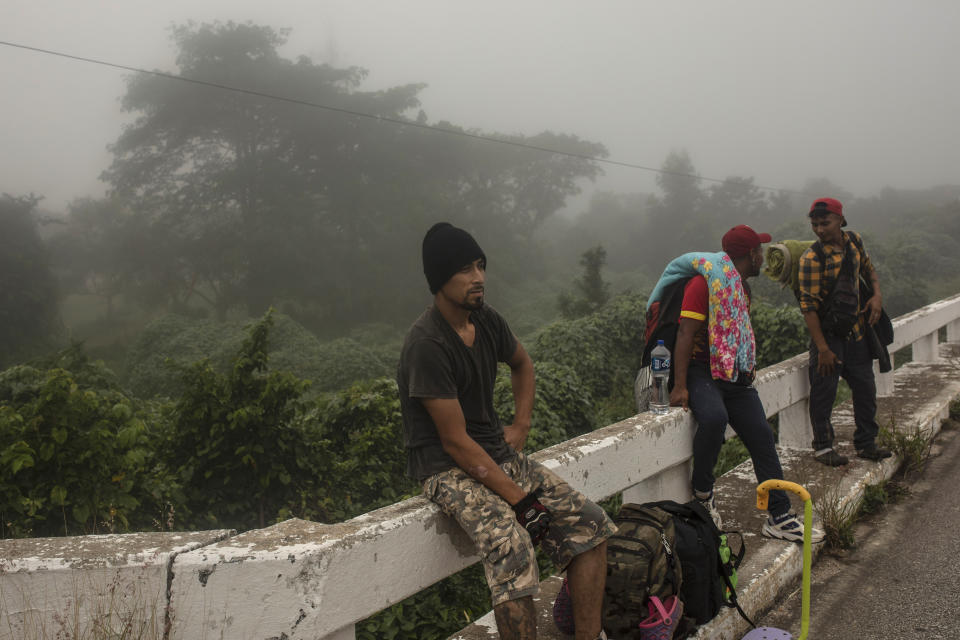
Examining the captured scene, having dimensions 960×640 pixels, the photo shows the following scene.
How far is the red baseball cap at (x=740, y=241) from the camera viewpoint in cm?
397

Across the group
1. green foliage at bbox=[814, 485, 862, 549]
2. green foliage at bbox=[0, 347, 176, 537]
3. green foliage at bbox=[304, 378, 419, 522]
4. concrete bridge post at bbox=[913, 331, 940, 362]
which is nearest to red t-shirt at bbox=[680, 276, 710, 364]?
green foliage at bbox=[814, 485, 862, 549]

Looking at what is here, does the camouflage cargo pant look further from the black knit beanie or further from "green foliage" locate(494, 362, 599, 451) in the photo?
"green foliage" locate(494, 362, 599, 451)

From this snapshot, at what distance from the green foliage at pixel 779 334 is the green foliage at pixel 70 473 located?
971cm

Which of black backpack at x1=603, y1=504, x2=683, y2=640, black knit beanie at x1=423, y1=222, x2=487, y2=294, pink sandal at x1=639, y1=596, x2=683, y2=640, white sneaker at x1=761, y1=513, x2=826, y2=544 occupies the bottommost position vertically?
white sneaker at x1=761, y1=513, x2=826, y2=544

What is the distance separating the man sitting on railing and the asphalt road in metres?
1.37

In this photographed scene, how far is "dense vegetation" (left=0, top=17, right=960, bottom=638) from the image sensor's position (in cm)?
568

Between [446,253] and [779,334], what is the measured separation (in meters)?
11.1

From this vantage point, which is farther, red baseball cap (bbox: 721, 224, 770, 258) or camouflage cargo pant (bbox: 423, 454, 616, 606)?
red baseball cap (bbox: 721, 224, 770, 258)

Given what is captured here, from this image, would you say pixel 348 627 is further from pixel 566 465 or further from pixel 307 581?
pixel 566 465

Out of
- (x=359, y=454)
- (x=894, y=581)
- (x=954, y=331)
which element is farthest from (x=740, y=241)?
(x=954, y=331)

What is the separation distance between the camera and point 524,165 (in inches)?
2034

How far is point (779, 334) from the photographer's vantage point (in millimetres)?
12383

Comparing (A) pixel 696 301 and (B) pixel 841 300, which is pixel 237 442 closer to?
(A) pixel 696 301

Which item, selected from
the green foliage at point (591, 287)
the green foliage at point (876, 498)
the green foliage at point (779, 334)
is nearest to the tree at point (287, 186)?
the green foliage at point (591, 287)
